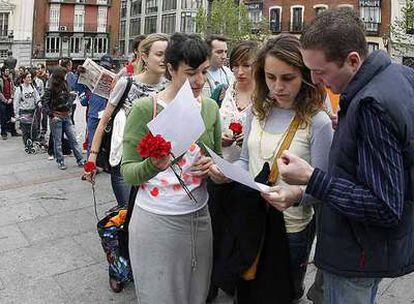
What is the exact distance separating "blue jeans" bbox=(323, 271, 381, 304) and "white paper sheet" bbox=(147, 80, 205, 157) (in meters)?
0.79

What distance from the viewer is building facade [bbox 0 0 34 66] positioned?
45156 millimetres

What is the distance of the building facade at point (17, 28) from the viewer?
4516cm

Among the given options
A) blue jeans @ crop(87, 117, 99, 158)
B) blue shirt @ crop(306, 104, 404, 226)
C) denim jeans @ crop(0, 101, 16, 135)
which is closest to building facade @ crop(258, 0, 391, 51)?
denim jeans @ crop(0, 101, 16, 135)

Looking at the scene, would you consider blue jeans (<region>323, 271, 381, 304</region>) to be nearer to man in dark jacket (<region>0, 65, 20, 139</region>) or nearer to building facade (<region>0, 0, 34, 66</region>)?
man in dark jacket (<region>0, 65, 20, 139</region>)

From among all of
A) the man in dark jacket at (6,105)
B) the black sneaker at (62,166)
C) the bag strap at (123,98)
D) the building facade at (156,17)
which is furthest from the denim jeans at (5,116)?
the building facade at (156,17)

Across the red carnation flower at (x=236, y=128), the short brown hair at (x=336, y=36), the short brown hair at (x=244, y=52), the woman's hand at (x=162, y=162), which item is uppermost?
the short brown hair at (x=244, y=52)

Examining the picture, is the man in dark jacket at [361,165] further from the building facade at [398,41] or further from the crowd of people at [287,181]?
the building facade at [398,41]

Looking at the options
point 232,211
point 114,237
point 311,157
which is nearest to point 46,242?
point 114,237

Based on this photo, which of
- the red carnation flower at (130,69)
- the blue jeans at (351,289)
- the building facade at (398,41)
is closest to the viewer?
the blue jeans at (351,289)

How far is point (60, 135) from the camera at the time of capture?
7855 millimetres

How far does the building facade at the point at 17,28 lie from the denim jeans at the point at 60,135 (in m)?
41.0

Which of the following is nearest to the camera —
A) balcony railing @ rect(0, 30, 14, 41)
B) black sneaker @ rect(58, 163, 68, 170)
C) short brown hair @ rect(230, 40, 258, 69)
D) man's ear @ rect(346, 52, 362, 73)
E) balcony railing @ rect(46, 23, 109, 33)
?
man's ear @ rect(346, 52, 362, 73)

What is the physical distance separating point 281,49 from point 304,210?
80cm

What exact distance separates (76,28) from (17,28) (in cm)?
842
